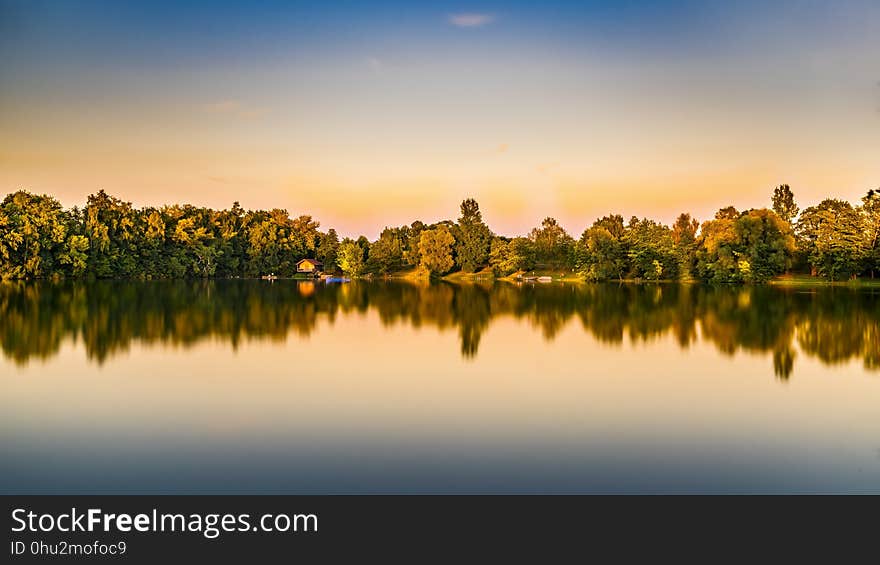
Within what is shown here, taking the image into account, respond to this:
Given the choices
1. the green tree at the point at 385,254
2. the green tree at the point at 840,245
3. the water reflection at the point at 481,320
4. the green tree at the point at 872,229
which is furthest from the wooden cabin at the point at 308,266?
the green tree at the point at 872,229

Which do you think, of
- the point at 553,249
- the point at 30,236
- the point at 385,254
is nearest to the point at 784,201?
the point at 553,249

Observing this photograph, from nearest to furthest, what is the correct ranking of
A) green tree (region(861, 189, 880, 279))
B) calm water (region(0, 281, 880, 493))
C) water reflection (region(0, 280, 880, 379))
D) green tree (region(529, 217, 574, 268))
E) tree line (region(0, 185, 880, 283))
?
calm water (region(0, 281, 880, 493)) < water reflection (region(0, 280, 880, 379)) < green tree (region(861, 189, 880, 279)) < tree line (region(0, 185, 880, 283)) < green tree (region(529, 217, 574, 268))

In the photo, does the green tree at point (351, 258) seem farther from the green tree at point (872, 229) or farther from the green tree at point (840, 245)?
the green tree at point (872, 229)

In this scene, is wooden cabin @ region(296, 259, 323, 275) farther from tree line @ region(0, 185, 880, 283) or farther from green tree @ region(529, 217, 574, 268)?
green tree @ region(529, 217, 574, 268)

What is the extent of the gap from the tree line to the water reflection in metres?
20.6

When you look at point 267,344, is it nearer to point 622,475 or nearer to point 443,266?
point 622,475

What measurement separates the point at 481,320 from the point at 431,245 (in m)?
59.9

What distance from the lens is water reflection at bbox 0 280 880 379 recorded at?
19.2 meters

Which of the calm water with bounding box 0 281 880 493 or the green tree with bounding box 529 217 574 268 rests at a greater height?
the green tree with bounding box 529 217 574 268

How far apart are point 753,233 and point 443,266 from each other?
39.2m

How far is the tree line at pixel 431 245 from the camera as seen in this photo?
197 feet

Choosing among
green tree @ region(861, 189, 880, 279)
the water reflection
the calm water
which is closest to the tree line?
green tree @ region(861, 189, 880, 279)

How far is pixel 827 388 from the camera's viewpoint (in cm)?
1355
